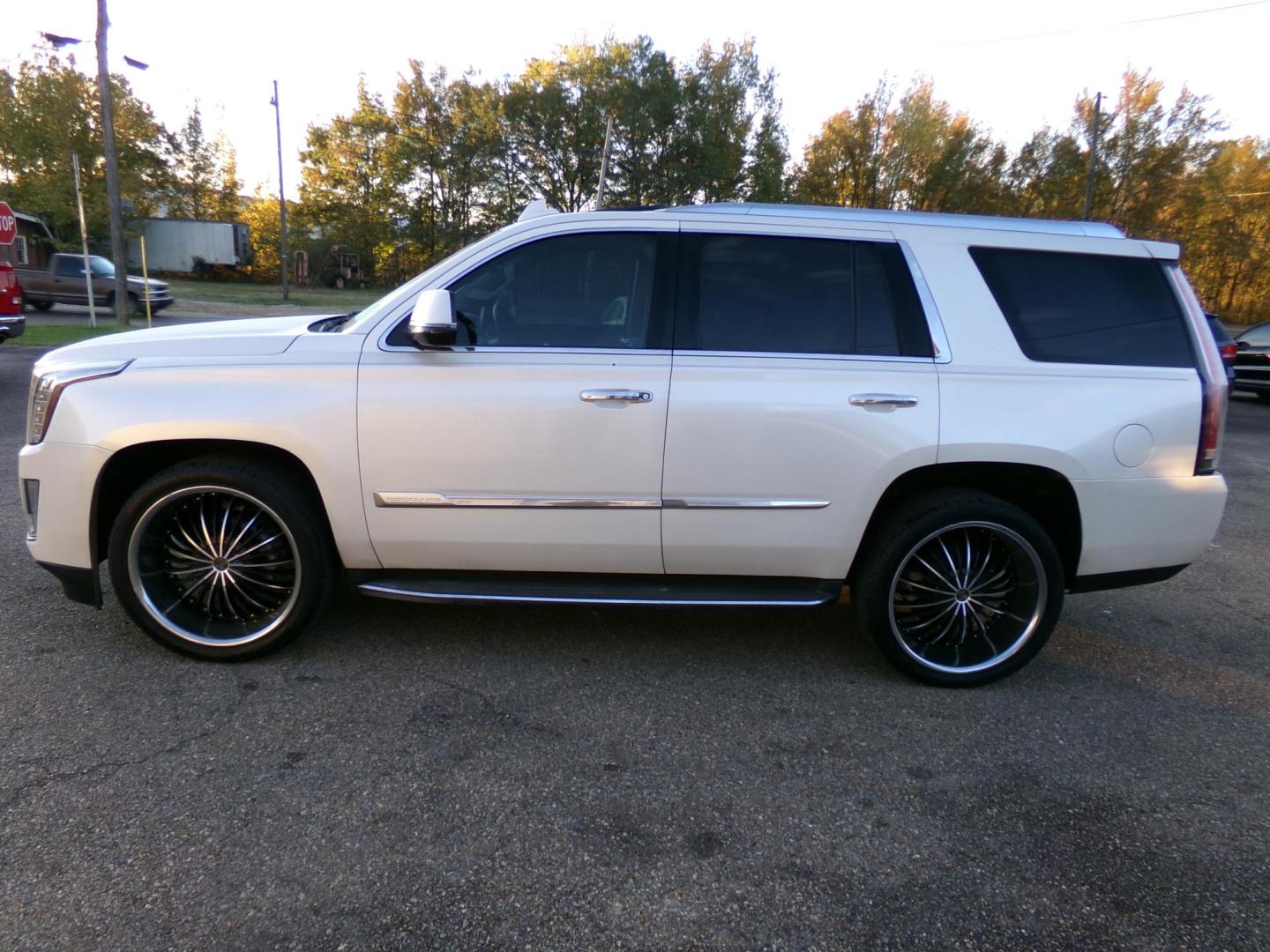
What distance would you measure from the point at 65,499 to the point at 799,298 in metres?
3.10

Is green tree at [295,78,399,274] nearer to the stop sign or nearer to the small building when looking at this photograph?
the small building

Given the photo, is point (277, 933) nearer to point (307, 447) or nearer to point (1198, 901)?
point (307, 447)

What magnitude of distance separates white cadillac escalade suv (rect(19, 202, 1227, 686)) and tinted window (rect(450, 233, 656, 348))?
11 millimetres

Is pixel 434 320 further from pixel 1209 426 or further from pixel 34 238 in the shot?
pixel 34 238

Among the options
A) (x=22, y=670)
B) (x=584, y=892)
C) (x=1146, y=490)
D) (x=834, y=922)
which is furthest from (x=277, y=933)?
(x=1146, y=490)

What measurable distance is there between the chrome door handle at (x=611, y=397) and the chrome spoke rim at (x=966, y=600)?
132cm

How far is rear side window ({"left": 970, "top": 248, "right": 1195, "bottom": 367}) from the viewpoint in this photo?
352cm

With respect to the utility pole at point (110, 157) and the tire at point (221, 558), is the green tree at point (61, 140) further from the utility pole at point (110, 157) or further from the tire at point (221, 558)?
the tire at point (221, 558)

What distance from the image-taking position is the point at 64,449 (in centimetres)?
340

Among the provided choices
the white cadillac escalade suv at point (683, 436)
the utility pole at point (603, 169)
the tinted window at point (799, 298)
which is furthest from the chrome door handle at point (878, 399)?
the utility pole at point (603, 169)

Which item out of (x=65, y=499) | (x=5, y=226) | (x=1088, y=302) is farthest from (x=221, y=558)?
(x=5, y=226)

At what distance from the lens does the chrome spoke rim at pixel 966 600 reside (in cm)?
358

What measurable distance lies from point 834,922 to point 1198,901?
1040 mm

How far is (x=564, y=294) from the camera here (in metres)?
3.57
